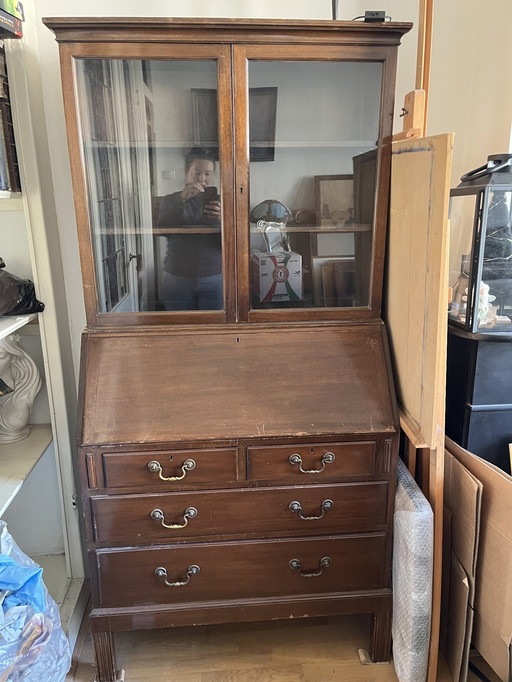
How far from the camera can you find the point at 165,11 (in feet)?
5.12

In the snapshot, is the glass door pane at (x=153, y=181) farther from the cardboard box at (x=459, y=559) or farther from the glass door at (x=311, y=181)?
the cardboard box at (x=459, y=559)

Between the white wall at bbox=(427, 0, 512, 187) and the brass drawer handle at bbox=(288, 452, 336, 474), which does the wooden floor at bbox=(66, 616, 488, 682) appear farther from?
the white wall at bbox=(427, 0, 512, 187)

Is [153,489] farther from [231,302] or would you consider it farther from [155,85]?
[155,85]

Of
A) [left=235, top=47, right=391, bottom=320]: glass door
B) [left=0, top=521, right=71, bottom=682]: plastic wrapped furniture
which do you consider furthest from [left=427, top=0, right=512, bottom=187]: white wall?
[left=0, top=521, right=71, bottom=682]: plastic wrapped furniture

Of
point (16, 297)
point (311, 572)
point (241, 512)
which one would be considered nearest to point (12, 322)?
point (16, 297)

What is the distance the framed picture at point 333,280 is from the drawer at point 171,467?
1.72 feet

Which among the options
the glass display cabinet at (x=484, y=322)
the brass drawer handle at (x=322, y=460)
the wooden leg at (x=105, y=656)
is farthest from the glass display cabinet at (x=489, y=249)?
the wooden leg at (x=105, y=656)

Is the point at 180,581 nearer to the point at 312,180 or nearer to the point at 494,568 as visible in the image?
the point at 494,568

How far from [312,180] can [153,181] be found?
45 centimetres

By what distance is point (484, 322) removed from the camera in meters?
1.38

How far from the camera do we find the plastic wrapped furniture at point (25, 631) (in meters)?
1.11

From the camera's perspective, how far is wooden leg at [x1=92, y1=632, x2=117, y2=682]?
1.47 m

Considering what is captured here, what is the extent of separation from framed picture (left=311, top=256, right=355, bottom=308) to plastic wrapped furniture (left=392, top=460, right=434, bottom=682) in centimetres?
51

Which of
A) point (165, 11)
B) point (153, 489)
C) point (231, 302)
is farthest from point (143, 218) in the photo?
point (153, 489)
